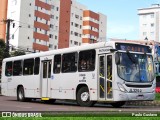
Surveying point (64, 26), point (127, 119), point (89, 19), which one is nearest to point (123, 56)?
point (127, 119)

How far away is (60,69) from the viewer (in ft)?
65.4

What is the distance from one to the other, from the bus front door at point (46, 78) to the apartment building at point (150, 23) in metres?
90.6

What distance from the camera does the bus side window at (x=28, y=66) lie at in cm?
2269

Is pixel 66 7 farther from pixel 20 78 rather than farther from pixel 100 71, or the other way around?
pixel 100 71

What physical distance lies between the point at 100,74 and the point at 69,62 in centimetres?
254

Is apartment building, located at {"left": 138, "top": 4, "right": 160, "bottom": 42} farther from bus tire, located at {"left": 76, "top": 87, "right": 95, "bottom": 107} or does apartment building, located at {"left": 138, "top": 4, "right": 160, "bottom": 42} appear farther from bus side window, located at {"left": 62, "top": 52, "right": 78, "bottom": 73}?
bus tire, located at {"left": 76, "top": 87, "right": 95, "bottom": 107}

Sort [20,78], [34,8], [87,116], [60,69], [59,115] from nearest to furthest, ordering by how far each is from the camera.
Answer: [59,115], [87,116], [60,69], [20,78], [34,8]

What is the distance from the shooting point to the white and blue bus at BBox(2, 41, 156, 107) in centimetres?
1669

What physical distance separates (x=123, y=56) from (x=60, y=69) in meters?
4.39

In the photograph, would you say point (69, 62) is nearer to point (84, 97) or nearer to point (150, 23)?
point (84, 97)

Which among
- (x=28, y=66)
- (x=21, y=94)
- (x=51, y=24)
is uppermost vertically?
(x=51, y=24)

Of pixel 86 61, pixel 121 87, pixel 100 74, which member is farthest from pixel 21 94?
pixel 121 87

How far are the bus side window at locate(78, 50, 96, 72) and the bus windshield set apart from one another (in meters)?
1.50

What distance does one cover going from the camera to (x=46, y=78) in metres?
21.1
